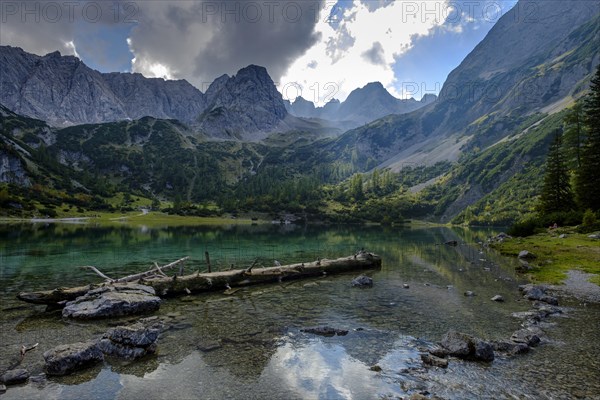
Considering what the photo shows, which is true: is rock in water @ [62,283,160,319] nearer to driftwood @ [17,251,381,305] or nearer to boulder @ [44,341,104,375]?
driftwood @ [17,251,381,305]

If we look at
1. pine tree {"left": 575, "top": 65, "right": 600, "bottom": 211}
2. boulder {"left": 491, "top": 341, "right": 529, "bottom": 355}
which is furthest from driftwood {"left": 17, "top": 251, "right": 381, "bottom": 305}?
pine tree {"left": 575, "top": 65, "right": 600, "bottom": 211}

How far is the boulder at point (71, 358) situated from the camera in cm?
1537

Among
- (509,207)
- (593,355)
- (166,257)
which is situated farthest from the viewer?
(509,207)

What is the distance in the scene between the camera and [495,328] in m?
21.8

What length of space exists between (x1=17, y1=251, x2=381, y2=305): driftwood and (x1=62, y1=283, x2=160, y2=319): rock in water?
1.99 meters

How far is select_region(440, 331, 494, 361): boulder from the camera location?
17.0 meters

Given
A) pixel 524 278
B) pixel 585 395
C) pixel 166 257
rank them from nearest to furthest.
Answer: pixel 585 395
pixel 524 278
pixel 166 257

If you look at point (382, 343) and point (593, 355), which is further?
point (382, 343)

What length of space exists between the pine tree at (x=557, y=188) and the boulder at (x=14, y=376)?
89.8 metres

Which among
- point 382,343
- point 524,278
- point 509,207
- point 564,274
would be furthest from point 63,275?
point 509,207

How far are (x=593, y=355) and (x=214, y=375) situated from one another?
60.4 ft

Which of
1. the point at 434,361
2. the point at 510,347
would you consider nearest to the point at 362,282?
the point at 510,347

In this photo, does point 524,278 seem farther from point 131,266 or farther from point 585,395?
point 131,266

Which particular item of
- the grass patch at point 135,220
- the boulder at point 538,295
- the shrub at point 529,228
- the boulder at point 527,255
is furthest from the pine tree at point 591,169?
the grass patch at point 135,220
